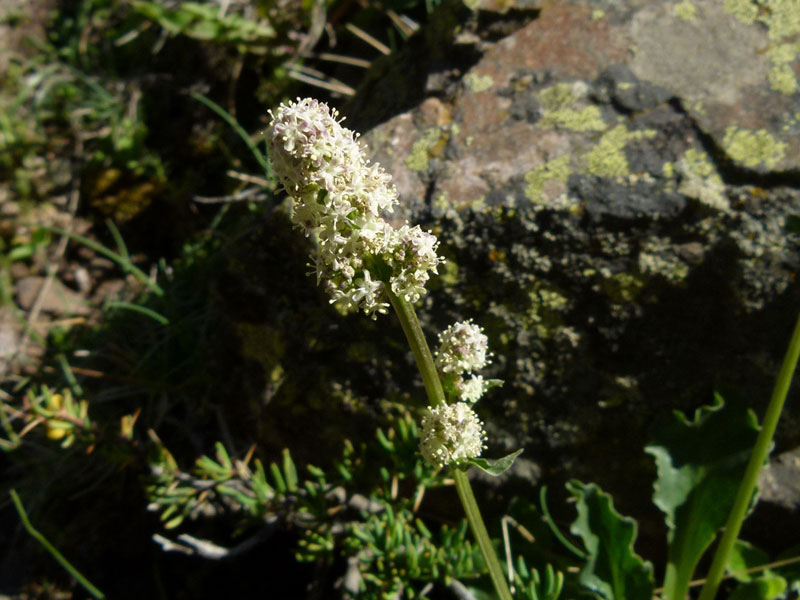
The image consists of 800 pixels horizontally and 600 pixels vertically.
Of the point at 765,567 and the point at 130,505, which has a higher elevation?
the point at 765,567

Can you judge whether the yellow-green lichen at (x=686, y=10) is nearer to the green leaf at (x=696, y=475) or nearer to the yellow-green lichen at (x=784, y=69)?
the yellow-green lichen at (x=784, y=69)

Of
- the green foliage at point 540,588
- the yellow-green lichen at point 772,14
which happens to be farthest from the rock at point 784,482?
the yellow-green lichen at point 772,14

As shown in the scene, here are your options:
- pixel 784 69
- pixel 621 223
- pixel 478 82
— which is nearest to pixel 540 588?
pixel 621 223

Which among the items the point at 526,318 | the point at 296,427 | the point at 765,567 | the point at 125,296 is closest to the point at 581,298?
the point at 526,318

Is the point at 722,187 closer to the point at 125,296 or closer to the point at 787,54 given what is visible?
the point at 787,54

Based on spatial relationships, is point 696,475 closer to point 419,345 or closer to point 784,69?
point 419,345
